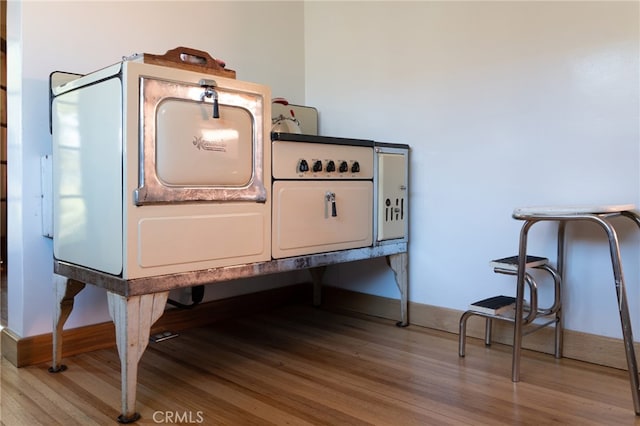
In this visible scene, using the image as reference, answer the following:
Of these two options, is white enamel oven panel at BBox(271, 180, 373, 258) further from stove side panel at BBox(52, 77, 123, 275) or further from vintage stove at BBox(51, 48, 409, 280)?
stove side panel at BBox(52, 77, 123, 275)

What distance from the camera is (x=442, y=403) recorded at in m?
1.70

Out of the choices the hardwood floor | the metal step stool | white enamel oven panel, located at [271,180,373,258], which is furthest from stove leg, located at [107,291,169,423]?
the metal step stool

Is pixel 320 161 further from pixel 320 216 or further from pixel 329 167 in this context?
pixel 320 216

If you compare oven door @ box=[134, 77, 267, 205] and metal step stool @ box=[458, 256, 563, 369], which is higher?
oven door @ box=[134, 77, 267, 205]

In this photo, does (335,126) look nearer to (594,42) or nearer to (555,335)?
(594,42)

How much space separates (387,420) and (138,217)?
984mm

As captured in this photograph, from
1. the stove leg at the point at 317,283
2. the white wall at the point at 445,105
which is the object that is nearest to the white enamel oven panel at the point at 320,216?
the white wall at the point at 445,105

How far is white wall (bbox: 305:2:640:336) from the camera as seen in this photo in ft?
6.62

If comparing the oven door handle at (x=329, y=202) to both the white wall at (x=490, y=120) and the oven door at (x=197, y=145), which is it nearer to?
the oven door at (x=197, y=145)

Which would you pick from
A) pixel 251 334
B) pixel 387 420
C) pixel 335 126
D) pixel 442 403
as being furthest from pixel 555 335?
pixel 335 126

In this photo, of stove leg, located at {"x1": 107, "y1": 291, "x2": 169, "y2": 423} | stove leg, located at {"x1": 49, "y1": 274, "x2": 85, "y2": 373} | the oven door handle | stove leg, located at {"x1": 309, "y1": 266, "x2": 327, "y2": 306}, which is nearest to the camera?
stove leg, located at {"x1": 107, "y1": 291, "x2": 169, "y2": 423}

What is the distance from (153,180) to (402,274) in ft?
4.77

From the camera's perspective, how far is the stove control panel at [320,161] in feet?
6.46

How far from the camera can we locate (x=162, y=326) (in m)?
2.50
